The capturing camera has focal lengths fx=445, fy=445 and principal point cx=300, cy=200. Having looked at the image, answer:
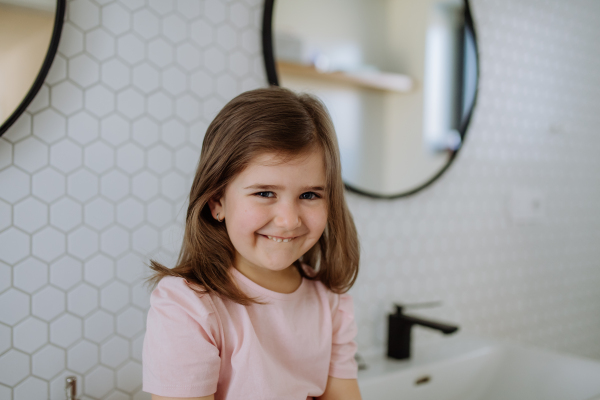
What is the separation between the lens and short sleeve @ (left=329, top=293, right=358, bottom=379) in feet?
2.86

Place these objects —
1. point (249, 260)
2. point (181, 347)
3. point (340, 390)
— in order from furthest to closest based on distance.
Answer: point (340, 390), point (249, 260), point (181, 347)

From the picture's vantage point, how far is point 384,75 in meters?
1.25

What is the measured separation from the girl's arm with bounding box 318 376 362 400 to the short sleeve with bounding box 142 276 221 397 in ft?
0.92

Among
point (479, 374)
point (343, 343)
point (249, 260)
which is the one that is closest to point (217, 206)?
point (249, 260)

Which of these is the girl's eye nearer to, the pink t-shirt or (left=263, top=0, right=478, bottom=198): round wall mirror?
the pink t-shirt

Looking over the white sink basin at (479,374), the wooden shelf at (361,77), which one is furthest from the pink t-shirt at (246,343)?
the wooden shelf at (361,77)

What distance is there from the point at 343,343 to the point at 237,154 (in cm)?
45

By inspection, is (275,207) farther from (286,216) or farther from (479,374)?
(479,374)

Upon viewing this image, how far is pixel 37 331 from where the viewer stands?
0.80 meters

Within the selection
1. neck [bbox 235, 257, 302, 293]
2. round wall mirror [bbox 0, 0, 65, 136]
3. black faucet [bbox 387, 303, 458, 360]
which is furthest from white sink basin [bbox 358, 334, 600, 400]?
round wall mirror [bbox 0, 0, 65, 136]

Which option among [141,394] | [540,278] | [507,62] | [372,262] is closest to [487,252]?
[540,278]

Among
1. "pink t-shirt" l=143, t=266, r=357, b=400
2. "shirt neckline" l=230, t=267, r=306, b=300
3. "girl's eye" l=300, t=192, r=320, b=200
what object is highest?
"girl's eye" l=300, t=192, r=320, b=200

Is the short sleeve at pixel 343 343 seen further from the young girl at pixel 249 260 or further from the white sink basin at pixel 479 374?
the white sink basin at pixel 479 374

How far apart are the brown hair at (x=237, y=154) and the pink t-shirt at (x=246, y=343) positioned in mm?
32
